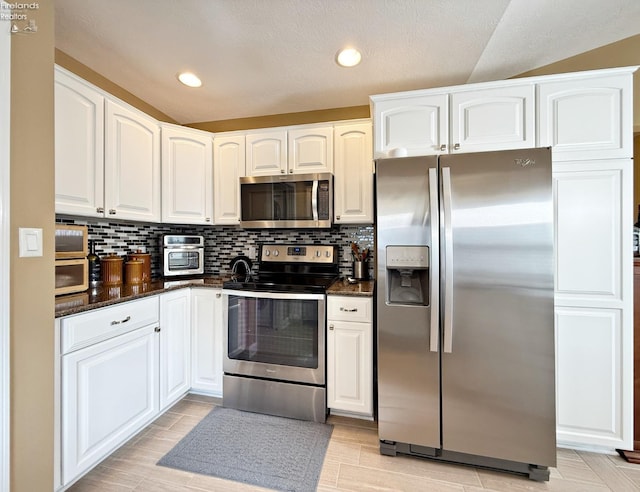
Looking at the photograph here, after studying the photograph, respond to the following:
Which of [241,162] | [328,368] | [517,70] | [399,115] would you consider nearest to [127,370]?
[328,368]

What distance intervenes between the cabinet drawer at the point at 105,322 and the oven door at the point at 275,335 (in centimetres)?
51

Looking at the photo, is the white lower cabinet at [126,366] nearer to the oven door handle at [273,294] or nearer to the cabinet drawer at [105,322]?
the cabinet drawer at [105,322]

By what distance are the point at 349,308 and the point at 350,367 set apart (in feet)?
1.31

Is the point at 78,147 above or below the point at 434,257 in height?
above

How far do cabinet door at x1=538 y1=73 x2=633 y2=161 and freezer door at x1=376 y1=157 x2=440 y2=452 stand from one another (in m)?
0.75

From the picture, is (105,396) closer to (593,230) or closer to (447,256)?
(447,256)

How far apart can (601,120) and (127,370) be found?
304cm

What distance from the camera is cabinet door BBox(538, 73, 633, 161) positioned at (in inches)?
60.0

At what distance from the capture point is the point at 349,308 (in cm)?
185

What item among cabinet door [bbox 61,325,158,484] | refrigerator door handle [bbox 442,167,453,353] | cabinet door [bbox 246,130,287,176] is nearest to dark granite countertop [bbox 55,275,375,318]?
cabinet door [bbox 61,325,158,484]

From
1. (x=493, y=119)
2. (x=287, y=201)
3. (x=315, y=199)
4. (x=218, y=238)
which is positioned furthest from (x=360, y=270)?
(x=218, y=238)

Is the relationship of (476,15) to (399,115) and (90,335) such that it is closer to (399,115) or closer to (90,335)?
(399,115)

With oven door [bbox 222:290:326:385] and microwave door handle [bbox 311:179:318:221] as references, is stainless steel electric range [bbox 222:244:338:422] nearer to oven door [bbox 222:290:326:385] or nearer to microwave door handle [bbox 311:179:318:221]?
oven door [bbox 222:290:326:385]

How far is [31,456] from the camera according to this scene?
1.06 meters
